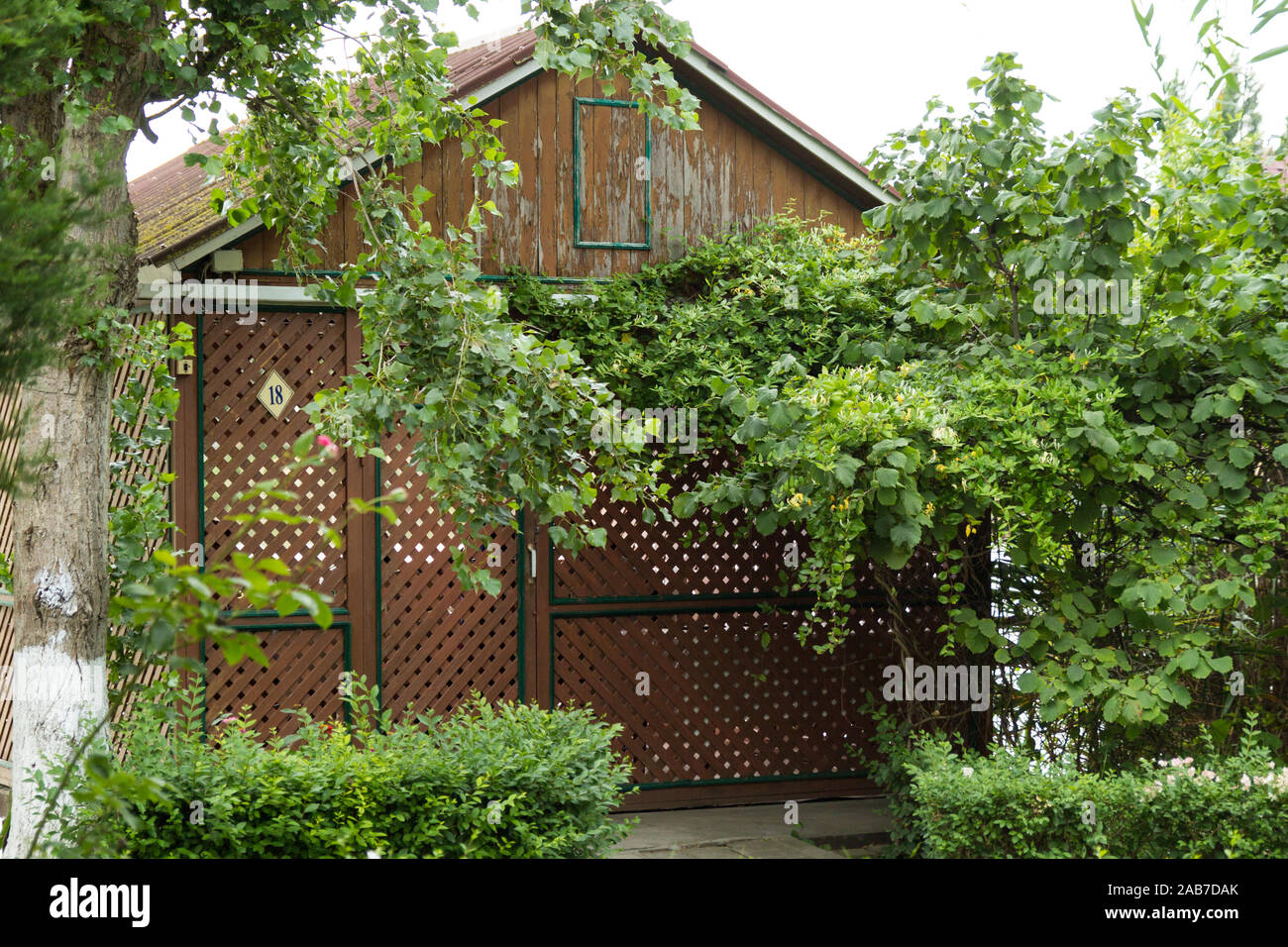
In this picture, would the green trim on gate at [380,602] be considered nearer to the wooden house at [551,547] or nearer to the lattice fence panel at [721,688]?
the wooden house at [551,547]

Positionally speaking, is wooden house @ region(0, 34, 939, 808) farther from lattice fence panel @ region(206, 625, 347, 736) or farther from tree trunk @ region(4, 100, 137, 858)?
tree trunk @ region(4, 100, 137, 858)

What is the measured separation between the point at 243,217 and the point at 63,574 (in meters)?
2.02

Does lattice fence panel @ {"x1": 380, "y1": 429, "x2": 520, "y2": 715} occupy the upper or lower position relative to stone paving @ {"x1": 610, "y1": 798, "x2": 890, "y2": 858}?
upper

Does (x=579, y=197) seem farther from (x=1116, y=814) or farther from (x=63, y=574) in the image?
(x=1116, y=814)

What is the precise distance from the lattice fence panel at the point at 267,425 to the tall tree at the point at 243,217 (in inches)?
55.5

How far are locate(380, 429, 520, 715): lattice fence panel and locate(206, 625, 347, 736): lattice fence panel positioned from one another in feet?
1.07

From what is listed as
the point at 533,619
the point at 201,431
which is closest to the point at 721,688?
the point at 533,619

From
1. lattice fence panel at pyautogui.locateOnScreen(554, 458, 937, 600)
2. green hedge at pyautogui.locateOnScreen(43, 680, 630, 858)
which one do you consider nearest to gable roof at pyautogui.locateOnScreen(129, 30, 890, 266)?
lattice fence panel at pyautogui.locateOnScreen(554, 458, 937, 600)

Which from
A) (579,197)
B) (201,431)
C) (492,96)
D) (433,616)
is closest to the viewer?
(201,431)

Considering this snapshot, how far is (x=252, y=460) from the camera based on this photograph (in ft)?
22.3

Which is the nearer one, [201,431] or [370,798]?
[370,798]

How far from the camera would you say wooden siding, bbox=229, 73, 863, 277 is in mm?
7270

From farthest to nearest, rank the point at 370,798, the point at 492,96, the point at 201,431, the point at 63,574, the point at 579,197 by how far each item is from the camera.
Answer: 1. the point at 579,197
2. the point at 492,96
3. the point at 201,431
4. the point at 63,574
5. the point at 370,798

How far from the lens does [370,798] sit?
4250 millimetres
